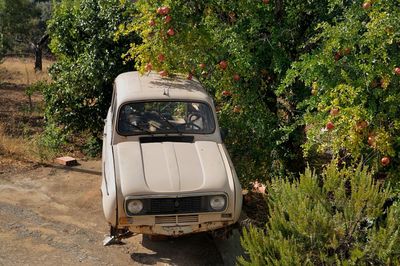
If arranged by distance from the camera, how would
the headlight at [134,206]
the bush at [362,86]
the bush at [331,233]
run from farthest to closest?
1. the headlight at [134,206]
2. the bush at [362,86]
3. the bush at [331,233]

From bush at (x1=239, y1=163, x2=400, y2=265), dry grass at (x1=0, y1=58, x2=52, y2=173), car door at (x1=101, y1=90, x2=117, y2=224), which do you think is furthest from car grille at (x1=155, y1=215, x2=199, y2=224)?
dry grass at (x1=0, y1=58, x2=52, y2=173)

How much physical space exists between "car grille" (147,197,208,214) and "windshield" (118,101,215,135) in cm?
131

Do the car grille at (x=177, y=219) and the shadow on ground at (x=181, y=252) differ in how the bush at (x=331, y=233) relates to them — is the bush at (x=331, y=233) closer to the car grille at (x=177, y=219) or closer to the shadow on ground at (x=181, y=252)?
the car grille at (x=177, y=219)

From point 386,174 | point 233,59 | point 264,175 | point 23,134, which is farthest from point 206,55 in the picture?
point 23,134

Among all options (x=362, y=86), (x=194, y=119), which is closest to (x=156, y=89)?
(x=194, y=119)

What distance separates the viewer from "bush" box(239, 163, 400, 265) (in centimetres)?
415

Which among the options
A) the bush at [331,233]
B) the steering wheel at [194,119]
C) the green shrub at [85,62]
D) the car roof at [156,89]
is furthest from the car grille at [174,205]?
the green shrub at [85,62]

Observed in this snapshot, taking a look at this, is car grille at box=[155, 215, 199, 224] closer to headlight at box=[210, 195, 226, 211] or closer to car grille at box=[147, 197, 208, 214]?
car grille at box=[147, 197, 208, 214]

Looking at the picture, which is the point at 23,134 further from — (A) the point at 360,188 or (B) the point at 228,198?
(A) the point at 360,188

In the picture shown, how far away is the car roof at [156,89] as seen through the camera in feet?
22.9

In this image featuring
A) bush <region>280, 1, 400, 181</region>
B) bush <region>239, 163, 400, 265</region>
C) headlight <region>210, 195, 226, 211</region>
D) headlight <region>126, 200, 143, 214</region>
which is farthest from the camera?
headlight <region>210, 195, 226, 211</region>

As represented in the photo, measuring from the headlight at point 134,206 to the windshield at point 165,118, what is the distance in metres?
1.32

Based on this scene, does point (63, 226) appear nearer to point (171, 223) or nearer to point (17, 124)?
point (171, 223)

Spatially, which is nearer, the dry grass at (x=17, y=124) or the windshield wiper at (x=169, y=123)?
the windshield wiper at (x=169, y=123)
